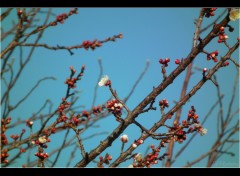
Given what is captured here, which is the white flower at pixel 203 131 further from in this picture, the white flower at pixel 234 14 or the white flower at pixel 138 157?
the white flower at pixel 234 14

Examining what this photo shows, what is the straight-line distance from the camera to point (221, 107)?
3.29 meters

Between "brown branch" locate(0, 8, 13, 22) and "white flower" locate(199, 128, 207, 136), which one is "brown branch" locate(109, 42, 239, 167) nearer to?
"white flower" locate(199, 128, 207, 136)

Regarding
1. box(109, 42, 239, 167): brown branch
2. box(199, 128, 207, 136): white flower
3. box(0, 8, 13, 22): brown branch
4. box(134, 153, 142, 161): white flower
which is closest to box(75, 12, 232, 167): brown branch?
box(109, 42, 239, 167): brown branch

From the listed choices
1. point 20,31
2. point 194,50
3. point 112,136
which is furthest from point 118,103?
point 20,31

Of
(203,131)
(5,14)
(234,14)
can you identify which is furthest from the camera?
(5,14)

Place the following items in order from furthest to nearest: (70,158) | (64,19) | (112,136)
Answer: (70,158), (64,19), (112,136)

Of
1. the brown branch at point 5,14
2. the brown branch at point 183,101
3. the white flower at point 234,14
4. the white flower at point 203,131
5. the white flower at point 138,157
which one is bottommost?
the white flower at point 138,157

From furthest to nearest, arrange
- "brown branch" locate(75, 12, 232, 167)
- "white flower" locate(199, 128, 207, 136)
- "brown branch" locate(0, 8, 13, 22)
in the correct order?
"brown branch" locate(0, 8, 13, 22)
"white flower" locate(199, 128, 207, 136)
"brown branch" locate(75, 12, 232, 167)

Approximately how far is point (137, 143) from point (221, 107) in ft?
5.16

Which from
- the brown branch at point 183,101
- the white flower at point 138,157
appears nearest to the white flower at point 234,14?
the brown branch at point 183,101

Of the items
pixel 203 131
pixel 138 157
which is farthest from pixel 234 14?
pixel 138 157

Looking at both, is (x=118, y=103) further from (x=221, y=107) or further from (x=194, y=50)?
(x=221, y=107)

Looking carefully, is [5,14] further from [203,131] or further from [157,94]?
[203,131]

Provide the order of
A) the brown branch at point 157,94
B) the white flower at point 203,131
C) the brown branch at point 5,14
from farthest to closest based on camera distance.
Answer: the brown branch at point 5,14, the white flower at point 203,131, the brown branch at point 157,94
